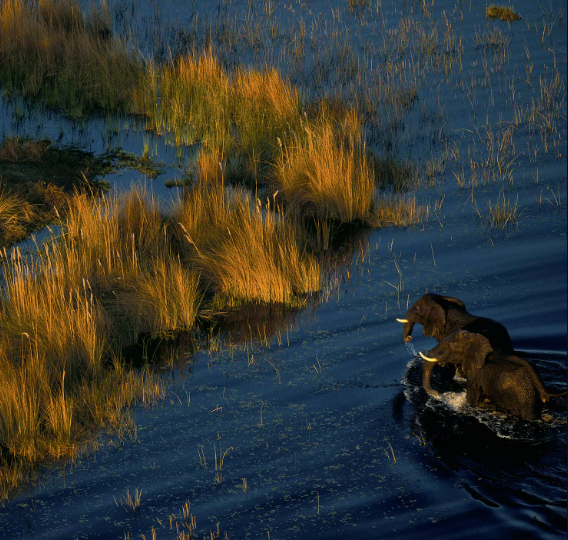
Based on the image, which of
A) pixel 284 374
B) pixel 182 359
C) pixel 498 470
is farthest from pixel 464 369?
pixel 182 359

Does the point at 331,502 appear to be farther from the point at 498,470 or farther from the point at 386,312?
the point at 386,312

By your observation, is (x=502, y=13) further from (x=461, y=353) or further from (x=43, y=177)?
(x=461, y=353)

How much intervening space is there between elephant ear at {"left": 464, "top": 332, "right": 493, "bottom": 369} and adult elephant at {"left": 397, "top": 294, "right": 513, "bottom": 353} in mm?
314

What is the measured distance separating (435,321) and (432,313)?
0.07 m

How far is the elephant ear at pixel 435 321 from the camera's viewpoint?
26.2 ft

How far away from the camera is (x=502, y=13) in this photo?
18672 mm

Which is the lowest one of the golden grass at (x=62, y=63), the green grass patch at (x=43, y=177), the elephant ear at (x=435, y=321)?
the elephant ear at (x=435, y=321)

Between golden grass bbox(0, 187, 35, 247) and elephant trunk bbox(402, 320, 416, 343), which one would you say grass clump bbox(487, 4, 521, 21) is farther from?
elephant trunk bbox(402, 320, 416, 343)

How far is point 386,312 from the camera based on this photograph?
912 centimetres

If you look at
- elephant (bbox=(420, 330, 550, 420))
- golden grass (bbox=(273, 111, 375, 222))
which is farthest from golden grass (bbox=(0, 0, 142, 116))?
elephant (bbox=(420, 330, 550, 420))

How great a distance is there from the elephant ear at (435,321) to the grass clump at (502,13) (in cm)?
1202

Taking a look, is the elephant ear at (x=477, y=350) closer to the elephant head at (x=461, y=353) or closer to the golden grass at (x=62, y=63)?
the elephant head at (x=461, y=353)

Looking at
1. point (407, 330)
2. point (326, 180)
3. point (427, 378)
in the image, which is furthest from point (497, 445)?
point (326, 180)

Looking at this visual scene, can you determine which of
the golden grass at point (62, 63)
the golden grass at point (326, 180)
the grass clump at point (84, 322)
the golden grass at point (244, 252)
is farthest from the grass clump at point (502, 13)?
the grass clump at point (84, 322)
